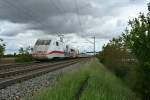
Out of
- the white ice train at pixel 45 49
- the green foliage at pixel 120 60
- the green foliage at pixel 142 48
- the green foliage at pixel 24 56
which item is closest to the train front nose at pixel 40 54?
the white ice train at pixel 45 49

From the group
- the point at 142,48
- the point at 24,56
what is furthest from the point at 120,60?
the point at 24,56

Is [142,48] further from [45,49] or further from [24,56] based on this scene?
[24,56]

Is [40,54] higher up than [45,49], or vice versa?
[45,49]

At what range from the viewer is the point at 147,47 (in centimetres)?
1209

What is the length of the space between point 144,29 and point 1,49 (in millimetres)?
30632

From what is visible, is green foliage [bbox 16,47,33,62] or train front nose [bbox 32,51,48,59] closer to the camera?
train front nose [bbox 32,51,48,59]

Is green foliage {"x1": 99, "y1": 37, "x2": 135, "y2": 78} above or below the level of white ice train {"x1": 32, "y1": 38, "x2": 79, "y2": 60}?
below

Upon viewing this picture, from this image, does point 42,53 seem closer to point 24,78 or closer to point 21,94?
point 24,78

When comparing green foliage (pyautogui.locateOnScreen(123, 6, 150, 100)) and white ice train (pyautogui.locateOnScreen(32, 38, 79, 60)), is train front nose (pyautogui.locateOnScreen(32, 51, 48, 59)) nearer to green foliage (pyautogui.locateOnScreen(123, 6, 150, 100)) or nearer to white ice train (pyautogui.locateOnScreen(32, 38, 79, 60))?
white ice train (pyautogui.locateOnScreen(32, 38, 79, 60))

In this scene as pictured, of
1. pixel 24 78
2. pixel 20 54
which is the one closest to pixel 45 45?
pixel 20 54

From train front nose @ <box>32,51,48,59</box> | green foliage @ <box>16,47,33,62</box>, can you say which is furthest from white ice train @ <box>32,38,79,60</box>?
green foliage @ <box>16,47,33,62</box>

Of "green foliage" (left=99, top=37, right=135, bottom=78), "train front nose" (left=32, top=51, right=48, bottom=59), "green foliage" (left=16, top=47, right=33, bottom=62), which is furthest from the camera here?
"green foliage" (left=16, top=47, right=33, bottom=62)

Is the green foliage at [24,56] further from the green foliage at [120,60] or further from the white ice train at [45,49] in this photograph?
the green foliage at [120,60]

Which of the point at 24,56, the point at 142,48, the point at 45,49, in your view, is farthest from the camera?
the point at 24,56
